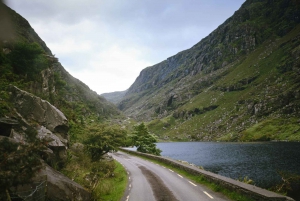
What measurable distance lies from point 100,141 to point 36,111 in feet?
39.0

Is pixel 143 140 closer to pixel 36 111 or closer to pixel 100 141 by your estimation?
pixel 100 141

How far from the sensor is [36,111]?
60.6ft

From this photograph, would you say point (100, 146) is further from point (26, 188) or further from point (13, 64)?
point (26, 188)

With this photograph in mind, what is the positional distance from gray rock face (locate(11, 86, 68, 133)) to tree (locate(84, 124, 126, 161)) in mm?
7300

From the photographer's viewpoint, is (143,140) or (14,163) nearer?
(14,163)

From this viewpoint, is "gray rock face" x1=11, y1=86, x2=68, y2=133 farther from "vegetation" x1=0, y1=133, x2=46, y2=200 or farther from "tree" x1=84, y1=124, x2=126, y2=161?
"vegetation" x1=0, y1=133, x2=46, y2=200

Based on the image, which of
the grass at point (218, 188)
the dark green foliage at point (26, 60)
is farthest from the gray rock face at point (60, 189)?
the dark green foliage at point (26, 60)

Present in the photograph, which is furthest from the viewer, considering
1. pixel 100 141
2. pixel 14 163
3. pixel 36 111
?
pixel 100 141

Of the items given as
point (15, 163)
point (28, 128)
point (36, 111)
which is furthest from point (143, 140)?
point (15, 163)

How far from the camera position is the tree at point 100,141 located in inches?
1141

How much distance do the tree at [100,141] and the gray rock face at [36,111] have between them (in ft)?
24.0

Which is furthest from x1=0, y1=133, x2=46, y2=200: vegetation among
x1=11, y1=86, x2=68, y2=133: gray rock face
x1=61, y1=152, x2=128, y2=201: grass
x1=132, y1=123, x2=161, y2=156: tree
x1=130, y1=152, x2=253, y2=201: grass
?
x1=132, y1=123, x2=161, y2=156: tree

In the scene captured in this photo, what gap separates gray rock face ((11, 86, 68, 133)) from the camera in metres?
17.0

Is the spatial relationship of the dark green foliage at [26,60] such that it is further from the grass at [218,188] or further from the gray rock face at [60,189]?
the grass at [218,188]
